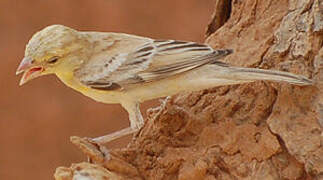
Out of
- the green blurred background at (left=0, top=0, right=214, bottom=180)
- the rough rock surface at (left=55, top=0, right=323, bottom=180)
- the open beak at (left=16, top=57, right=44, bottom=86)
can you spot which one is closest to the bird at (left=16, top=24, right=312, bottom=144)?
the open beak at (left=16, top=57, right=44, bottom=86)

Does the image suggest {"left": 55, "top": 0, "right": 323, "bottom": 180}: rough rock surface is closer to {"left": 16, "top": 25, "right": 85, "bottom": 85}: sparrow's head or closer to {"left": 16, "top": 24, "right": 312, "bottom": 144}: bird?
{"left": 16, "top": 24, "right": 312, "bottom": 144}: bird

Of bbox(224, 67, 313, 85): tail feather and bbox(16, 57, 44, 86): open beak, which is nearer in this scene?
bbox(224, 67, 313, 85): tail feather

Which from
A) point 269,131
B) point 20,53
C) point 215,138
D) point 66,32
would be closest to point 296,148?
point 269,131

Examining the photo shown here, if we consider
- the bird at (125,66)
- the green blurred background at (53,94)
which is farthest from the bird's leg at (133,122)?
the green blurred background at (53,94)

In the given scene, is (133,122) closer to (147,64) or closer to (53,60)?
(147,64)

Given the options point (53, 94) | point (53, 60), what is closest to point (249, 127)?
point (53, 60)

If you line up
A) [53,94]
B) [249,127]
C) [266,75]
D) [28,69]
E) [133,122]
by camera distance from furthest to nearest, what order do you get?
1. [53,94]
2. [133,122]
3. [28,69]
4. [249,127]
5. [266,75]
